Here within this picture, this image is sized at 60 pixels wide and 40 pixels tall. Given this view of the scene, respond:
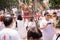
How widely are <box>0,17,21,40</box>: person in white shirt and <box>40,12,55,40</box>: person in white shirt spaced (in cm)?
29

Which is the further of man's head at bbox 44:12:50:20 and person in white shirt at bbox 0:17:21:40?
man's head at bbox 44:12:50:20

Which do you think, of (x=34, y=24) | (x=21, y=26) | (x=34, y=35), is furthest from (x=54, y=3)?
(x=34, y=35)

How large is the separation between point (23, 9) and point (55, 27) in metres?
0.32

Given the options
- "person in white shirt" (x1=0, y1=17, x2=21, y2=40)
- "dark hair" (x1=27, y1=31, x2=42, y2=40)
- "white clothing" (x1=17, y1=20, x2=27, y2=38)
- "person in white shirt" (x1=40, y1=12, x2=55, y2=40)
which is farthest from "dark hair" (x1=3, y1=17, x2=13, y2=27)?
"dark hair" (x1=27, y1=31, x2=42, y2=40)

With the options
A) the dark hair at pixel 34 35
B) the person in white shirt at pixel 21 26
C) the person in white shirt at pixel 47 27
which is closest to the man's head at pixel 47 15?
the person in white shirt at pixel 47 27

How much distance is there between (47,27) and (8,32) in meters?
0.43

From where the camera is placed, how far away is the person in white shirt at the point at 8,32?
1.41m

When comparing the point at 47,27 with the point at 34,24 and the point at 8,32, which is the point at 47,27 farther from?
the point at 8,32

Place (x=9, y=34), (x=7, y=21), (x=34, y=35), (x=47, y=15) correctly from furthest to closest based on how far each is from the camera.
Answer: (x=47, y=15) < (x=7, y=21) < (x=9, y=34) < (x=34, y=35)

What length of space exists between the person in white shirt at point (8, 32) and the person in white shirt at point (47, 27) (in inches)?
11.4

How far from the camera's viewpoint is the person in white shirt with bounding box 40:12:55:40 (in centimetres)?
169

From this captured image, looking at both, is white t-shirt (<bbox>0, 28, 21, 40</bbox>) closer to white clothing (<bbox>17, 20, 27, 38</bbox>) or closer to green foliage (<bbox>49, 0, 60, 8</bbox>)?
white clothing (<bbox>17, 20, 27, 38</bbox>)

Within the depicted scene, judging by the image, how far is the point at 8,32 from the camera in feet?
4.71

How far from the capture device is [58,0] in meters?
1.66
